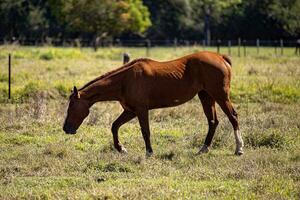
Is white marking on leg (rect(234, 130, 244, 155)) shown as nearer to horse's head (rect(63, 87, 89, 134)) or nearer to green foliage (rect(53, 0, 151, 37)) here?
horse's head (rect(63, 87, 89, 134))

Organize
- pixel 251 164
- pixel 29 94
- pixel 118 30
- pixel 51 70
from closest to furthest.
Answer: pixel 251 164
pixel 29 94
pixel 51 70
pixel 118 30

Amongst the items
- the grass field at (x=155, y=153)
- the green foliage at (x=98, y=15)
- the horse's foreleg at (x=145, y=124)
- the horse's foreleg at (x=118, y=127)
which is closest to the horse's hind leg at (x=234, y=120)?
the grass field at (x=155, y=153)

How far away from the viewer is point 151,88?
1028cm

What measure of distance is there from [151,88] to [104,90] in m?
0.82

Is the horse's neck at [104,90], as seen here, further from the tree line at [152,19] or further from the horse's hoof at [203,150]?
the tree line at [152,19]

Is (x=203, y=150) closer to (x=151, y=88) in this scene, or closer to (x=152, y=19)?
(x=151, y=88)

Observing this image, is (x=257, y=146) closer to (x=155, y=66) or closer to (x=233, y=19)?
(x=155, y=66)

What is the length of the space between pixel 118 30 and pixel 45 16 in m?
16.4

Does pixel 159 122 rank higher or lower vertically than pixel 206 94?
lower

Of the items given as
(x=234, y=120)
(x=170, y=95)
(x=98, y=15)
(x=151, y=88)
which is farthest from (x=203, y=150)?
(x=98, y=15)

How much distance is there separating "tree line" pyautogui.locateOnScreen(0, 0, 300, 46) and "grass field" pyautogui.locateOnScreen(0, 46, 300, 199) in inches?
1291

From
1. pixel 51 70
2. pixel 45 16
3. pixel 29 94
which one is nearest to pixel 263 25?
pixel 45 16

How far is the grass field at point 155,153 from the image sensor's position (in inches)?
301

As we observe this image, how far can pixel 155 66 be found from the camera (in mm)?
10484
